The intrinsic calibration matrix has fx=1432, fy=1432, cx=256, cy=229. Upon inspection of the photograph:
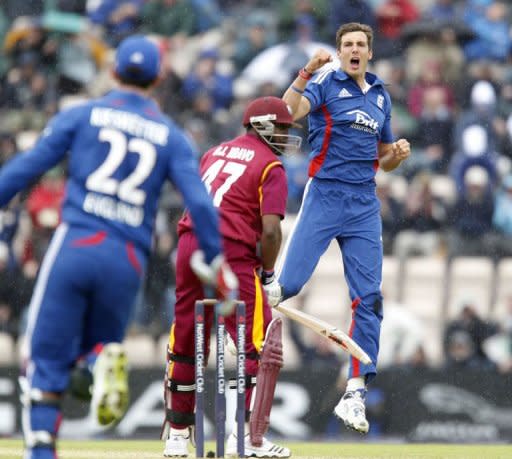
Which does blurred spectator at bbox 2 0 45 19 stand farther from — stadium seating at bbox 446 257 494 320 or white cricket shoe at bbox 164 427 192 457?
white cricket shoe at bbox 164 427 192 457

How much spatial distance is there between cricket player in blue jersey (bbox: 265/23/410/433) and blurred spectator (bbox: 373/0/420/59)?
950 cm

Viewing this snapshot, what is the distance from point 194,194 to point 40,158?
2.63 feet

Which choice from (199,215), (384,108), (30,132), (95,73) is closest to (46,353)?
(199,215)

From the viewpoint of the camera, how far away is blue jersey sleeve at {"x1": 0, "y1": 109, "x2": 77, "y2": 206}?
23.6 feet

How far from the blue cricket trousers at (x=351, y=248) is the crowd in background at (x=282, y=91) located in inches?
228

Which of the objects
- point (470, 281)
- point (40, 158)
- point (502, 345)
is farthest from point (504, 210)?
point (40, 158)

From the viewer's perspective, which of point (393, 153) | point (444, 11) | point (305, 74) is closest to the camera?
point (305, 74)

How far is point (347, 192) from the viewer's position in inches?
411

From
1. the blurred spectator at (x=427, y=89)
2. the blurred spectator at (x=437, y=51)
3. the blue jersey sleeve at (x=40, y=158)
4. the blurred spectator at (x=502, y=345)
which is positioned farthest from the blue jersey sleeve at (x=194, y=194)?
the blurred spectator at (x=437, y=51)

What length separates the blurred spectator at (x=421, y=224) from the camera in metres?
16.8

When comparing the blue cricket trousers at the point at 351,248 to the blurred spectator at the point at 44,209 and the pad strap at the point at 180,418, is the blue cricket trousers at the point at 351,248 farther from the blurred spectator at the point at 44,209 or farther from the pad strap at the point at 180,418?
the blurred spectator at the point at 44,209

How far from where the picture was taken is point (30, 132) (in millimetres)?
18438

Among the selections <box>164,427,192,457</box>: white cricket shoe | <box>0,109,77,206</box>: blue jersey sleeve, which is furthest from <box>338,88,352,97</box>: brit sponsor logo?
<box>0,109,77,206</box>: blue jersey sleeve

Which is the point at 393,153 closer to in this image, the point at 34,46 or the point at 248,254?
the point at 248,254
